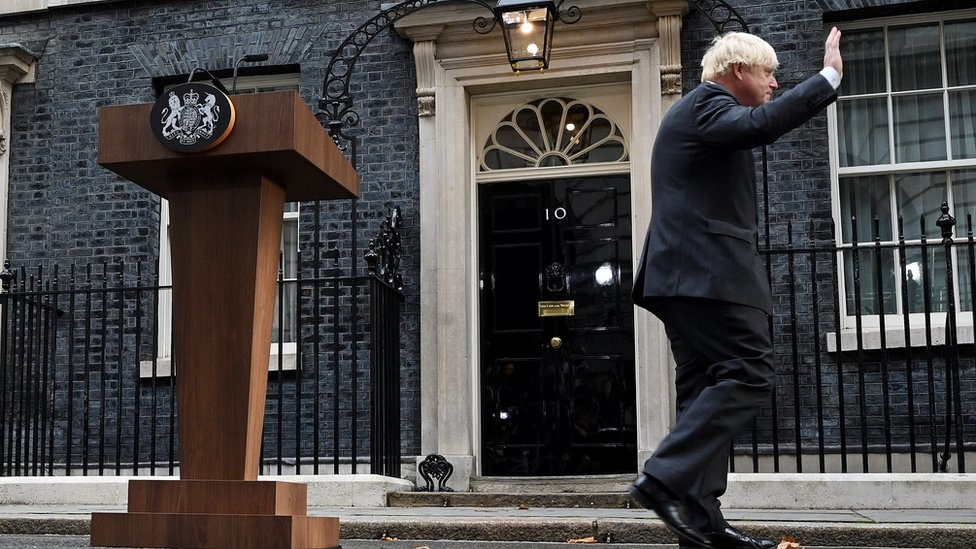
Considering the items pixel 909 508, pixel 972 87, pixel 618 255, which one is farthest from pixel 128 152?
pixel 972 87

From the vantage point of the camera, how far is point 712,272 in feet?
11.6

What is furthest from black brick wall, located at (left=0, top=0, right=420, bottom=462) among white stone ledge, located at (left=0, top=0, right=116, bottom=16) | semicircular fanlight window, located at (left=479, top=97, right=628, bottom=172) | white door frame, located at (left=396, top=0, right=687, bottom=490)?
semicircular fanlight window, located at (left=479, top=97, right=628, bottom=172)

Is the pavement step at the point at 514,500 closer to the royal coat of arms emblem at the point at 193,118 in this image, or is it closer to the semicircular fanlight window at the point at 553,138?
the semicircular fanlight window at the point at 553,138

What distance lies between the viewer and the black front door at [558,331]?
8.23m

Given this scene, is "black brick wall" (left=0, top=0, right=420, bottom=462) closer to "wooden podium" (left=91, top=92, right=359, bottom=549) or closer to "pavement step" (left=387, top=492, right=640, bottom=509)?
"pavement step" (left=387, top=492, right=640, bottom=509)

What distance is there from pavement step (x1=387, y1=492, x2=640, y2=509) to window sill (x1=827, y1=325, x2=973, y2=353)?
5.76 ft

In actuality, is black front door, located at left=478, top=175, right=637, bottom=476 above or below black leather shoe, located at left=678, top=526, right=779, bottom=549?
above

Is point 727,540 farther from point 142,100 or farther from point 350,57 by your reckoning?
point 142,100

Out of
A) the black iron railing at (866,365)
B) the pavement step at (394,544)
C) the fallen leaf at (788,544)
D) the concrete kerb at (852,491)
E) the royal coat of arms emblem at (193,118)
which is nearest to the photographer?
the royal coat of arms emblem at (193,118)

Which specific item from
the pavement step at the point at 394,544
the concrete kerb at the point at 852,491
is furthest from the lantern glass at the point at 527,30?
the pavement step at the point at 394,544

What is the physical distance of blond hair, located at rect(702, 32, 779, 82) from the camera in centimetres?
372

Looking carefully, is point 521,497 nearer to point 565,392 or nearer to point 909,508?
point 565,392

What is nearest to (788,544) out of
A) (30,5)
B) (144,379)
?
(144,379)

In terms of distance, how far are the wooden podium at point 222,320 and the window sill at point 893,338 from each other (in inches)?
187
